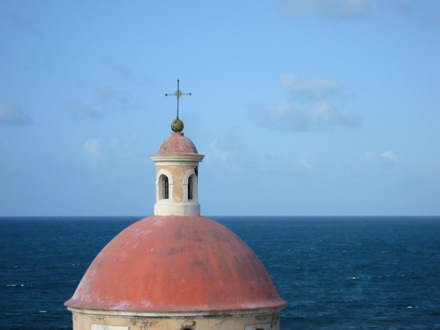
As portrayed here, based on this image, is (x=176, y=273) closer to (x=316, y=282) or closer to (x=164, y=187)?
(x=164, y=187)

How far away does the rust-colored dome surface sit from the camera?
21641mm

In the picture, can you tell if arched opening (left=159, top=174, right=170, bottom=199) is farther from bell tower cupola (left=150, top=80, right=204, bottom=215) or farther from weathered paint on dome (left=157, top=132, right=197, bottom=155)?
weathered paint on dome (left=157, top=132, right=197, bottom=155)

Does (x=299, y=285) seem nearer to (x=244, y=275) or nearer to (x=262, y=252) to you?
(x=262, y=252)

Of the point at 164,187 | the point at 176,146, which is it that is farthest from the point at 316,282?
the point at 176,146

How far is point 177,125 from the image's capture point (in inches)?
953

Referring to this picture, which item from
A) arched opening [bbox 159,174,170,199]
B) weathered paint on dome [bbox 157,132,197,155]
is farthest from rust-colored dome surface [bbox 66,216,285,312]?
weathered paint on dome [bbox 157,132,197,155]

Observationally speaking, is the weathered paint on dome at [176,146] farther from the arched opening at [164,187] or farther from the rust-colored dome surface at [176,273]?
the rust-colored dome surface at [176,273]

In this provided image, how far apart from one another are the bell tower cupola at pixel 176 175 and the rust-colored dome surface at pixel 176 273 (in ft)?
1.41

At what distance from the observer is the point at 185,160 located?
2392 centimetres

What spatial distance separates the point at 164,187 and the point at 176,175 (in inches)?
18.1

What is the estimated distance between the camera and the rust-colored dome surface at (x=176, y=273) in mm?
21641

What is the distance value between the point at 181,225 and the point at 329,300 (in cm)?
6966

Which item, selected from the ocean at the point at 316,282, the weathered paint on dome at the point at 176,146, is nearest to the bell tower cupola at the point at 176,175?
the weathered paint on dome at the point at 176,146

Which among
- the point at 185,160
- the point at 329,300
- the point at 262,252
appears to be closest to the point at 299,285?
the point at 329,300
